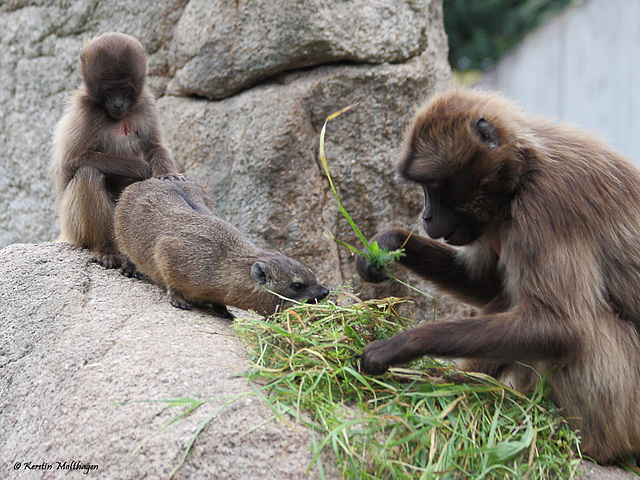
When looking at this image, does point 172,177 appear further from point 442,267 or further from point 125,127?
point 442,267

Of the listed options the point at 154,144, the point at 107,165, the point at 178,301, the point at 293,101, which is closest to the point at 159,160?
the point at 154,144

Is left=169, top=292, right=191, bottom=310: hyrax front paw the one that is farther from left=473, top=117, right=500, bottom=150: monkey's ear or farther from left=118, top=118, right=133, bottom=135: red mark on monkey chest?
left=473, top=117, right=500, bottom=150: monkey's ear

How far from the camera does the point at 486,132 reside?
150 inches

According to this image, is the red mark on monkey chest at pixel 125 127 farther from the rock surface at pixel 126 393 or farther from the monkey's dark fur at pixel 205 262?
the rock surface at pixel 126 393

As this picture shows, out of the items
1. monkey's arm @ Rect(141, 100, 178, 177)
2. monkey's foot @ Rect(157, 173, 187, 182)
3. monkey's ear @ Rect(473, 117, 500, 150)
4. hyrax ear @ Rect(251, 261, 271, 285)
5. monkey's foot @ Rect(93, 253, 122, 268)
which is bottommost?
monkey's foot @ Rect(93, 253, 122, 268)

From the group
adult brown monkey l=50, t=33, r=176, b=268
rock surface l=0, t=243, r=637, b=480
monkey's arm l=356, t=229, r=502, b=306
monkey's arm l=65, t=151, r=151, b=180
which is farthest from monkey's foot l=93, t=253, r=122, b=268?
monkey's arm l=356, t=229, r=502, b=306

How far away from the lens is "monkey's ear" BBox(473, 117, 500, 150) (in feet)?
12.5

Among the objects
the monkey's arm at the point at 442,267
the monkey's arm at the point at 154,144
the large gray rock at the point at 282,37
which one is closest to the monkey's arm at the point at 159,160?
the monkey's arm at the point at 154,144

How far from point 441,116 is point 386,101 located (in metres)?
2.76

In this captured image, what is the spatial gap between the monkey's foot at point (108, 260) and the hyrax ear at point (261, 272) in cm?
143

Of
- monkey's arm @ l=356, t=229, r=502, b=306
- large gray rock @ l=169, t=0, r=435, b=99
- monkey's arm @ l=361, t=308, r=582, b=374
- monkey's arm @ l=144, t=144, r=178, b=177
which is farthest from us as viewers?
large gray rock @ l=169, t=0, r=435, b=99

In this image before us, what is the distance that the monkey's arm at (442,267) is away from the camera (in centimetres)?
449

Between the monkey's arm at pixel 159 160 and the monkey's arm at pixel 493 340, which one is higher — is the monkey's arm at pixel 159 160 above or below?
above

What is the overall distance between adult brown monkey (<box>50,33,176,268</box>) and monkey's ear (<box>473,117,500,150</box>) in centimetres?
304
